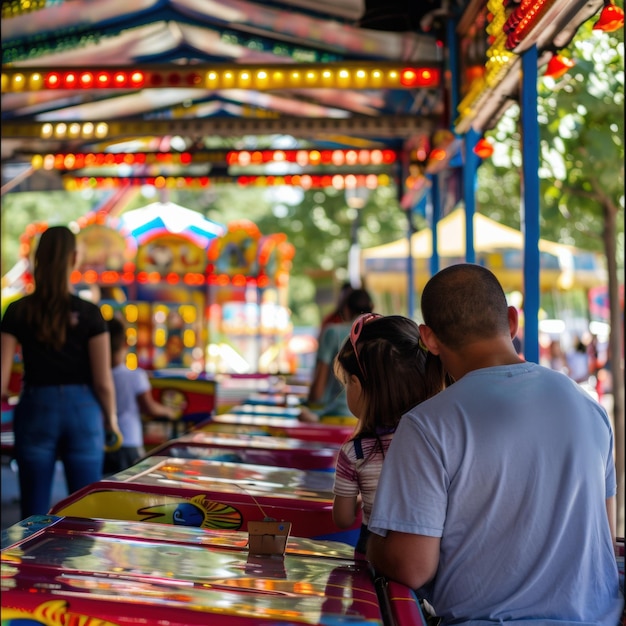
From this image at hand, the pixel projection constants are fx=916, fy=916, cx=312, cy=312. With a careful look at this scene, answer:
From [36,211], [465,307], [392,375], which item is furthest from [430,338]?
[36,211]

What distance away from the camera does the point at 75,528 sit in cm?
201

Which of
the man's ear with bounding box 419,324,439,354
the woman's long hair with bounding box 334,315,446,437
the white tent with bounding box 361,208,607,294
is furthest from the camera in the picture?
the white tent with bounding box 361,208,607,294

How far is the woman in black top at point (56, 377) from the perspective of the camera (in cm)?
339

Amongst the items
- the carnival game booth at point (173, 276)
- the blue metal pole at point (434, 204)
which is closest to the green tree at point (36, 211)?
the carnival game booth at point (173, 276)

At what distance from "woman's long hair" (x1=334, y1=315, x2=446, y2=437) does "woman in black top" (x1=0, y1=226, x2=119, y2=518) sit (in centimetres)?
155

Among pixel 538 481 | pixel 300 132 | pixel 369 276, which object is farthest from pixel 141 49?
pixel 538 481

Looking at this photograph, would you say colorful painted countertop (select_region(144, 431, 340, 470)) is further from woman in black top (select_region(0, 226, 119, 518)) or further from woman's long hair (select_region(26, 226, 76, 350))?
woman's long hair (select_region(26, 226, 76, 350))

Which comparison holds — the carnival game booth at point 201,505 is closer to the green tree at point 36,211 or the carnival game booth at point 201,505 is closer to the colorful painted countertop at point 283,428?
the colorful painted countertop at point 283,428

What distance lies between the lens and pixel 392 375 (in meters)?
2.24

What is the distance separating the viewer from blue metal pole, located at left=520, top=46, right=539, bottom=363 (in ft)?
12.2

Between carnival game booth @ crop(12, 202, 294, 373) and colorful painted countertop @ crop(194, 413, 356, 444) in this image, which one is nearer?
colorful painted countertop @ crop(194, 413, 356, 444)

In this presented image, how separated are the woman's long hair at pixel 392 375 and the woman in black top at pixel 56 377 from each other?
155 cm

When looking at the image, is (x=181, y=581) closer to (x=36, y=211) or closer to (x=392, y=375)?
(x=392, y=375)

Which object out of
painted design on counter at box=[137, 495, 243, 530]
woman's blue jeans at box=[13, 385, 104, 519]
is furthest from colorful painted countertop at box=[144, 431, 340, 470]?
painted design on counter at box=[137, 495, 243, 530]
